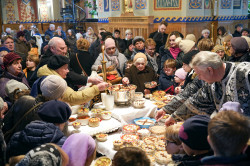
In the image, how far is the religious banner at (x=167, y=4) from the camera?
866 cm

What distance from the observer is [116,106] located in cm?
360

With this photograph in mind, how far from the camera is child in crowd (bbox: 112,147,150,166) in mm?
1804

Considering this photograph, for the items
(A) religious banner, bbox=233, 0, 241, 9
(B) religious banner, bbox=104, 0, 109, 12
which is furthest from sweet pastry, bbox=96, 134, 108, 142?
(B) religious banner, bbox=104, 0, 109, 12

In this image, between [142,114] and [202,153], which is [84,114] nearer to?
[142,114]

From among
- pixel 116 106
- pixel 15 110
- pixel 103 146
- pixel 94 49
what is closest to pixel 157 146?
pixel 103 146

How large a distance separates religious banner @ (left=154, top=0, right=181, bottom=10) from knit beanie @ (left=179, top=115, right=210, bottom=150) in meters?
7.59

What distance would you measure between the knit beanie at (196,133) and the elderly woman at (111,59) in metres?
3.18

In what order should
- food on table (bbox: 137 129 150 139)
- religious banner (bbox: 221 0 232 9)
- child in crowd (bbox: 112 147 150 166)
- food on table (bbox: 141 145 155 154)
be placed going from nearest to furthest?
child in crowd (bbox: 112 147 150 166) < food on table (bbox: 141 145 155 154) < food on table (bbox: 137 129 150 139) < religious banner (bbox: 221 0 232 9)

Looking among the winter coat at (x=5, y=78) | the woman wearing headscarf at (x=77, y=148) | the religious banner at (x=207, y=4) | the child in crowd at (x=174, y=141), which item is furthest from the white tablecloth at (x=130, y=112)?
the religious banner at (x=207, y=4)

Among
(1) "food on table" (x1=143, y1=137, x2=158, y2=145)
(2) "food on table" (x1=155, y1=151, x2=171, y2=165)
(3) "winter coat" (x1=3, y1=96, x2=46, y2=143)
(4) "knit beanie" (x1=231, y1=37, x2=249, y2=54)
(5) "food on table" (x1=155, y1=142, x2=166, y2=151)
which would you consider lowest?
(2) "food on table" (x1=155, y1=151, x2=171, y2=165)

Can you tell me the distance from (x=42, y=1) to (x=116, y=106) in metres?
17.6

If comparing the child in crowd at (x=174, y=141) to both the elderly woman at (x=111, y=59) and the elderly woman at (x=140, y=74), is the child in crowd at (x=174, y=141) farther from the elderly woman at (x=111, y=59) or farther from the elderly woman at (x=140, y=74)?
the elderly woman at (x=111, y=59)

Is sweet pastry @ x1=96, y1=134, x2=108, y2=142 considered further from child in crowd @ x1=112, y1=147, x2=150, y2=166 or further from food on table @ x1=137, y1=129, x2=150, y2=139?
child in crowd @ x1=112, y1=147, x2=150, y2=166

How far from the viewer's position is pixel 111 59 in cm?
514
